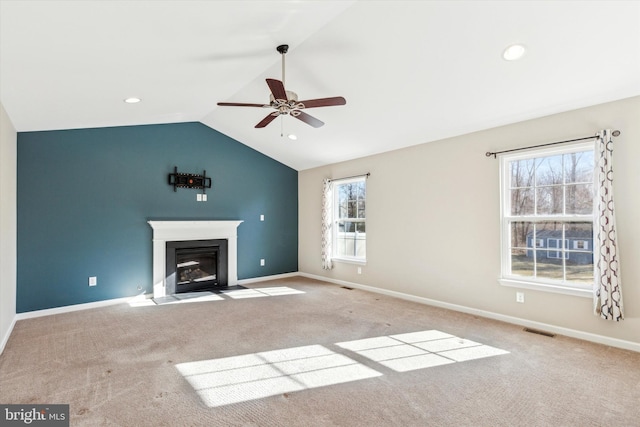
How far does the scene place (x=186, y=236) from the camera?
224 inches

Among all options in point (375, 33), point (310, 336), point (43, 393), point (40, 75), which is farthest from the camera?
point (310, 336)

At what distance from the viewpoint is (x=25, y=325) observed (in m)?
3.93

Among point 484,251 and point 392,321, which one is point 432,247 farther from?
point 392,321

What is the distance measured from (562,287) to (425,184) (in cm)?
213

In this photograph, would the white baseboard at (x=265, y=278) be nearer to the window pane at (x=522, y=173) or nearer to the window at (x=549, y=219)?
the window at (x=549, y=219)

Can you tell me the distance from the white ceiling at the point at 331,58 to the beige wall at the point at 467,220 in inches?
10.4

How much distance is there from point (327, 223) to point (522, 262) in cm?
346

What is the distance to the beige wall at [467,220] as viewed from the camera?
317cm

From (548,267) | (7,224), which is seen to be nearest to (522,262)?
(548,267)

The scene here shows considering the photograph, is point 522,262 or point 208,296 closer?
point 522,262

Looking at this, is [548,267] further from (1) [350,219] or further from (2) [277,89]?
(2) [277,89]

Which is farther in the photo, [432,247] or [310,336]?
[432,247]

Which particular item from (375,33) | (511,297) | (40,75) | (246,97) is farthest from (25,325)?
(511,297)

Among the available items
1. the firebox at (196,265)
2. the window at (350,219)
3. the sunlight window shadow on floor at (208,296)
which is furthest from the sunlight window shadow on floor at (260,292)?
the window at (350,219)
